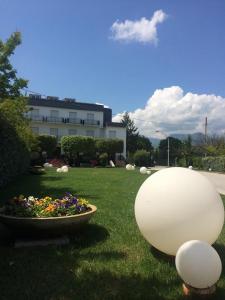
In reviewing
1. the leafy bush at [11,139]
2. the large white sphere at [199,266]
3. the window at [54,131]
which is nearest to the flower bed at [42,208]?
the large white sphere at [199,266]

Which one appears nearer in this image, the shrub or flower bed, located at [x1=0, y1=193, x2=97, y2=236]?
flower bed, located at [x1=0, y1=193, x2=97, y2=236]

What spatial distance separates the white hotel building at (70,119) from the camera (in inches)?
2660

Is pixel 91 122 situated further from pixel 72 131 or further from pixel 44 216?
pixel 44 216

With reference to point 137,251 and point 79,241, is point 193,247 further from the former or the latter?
point 79,241

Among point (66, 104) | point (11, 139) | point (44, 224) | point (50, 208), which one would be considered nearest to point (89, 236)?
point (50, 208)

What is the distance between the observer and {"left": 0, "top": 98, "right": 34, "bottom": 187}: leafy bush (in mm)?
15375

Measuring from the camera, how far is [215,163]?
44.0 meters

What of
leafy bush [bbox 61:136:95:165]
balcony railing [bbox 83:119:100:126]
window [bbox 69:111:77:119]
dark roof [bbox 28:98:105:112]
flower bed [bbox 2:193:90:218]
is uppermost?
dark roof [bbox 28:98:105:112]

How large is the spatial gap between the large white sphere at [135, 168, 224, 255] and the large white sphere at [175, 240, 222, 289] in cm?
83

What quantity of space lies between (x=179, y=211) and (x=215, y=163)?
40772 mm

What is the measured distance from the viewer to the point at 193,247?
13.6ft

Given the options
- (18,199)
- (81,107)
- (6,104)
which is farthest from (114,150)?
(18,199)

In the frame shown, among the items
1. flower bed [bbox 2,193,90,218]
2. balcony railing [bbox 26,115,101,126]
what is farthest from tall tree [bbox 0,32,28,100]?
balcony railing [bbox 26,115,101,126]

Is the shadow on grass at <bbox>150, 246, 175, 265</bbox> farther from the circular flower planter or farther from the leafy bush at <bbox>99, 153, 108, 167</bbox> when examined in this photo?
the leafy bush at <bbox>99, 153, 108, 167</bbox>
